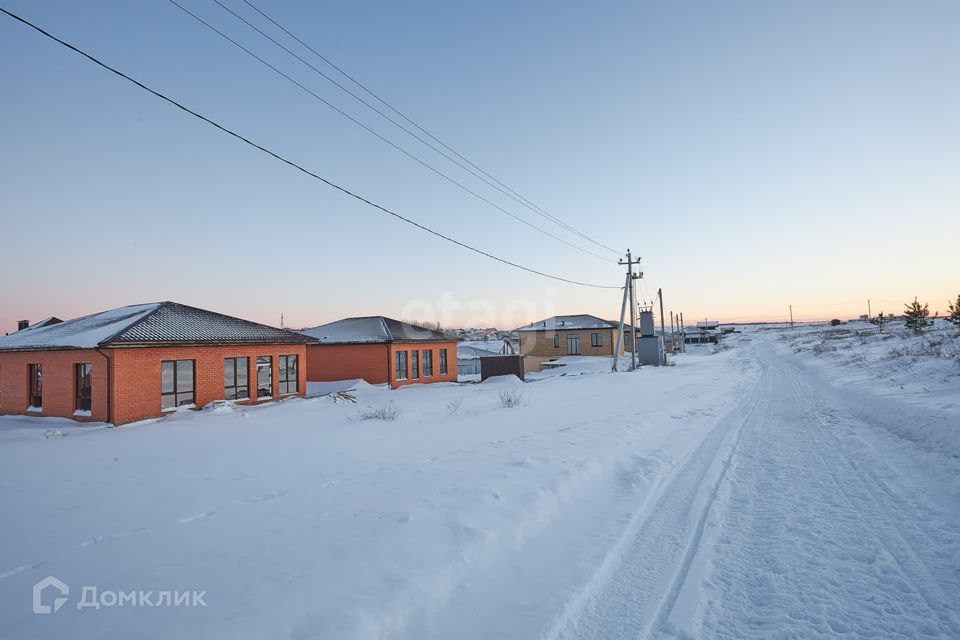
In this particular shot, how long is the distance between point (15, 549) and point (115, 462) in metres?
4.76

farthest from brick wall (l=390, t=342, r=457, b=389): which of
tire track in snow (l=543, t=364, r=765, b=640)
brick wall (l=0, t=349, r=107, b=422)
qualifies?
tire track in snow (l=543, t=364, r=765, b=640)

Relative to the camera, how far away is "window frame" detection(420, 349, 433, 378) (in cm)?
2996

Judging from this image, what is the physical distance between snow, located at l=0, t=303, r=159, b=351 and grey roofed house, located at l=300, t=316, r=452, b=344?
9.28 metres

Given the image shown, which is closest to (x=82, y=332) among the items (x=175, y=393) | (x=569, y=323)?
(x=175, y=393)

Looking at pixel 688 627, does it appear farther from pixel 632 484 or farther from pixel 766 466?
pixel 766 466

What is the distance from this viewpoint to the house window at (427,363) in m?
30.1

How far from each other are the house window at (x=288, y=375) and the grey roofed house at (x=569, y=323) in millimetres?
32207

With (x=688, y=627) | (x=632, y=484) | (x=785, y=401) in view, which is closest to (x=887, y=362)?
(x=785, y=401)

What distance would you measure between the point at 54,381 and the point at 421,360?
18010mm

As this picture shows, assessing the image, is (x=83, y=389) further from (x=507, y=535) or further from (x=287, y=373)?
(x=507, y=535)

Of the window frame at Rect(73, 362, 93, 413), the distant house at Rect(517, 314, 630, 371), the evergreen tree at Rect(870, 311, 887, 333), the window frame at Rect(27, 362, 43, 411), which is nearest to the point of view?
the window frame at Rect(73, 362, 93, 413)

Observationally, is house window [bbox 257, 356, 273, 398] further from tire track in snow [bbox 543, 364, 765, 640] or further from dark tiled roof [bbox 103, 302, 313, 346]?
tire track in snow [bbox 543, 364, 765, 640]

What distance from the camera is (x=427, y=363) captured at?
30453 mm

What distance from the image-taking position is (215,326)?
19094 mm
